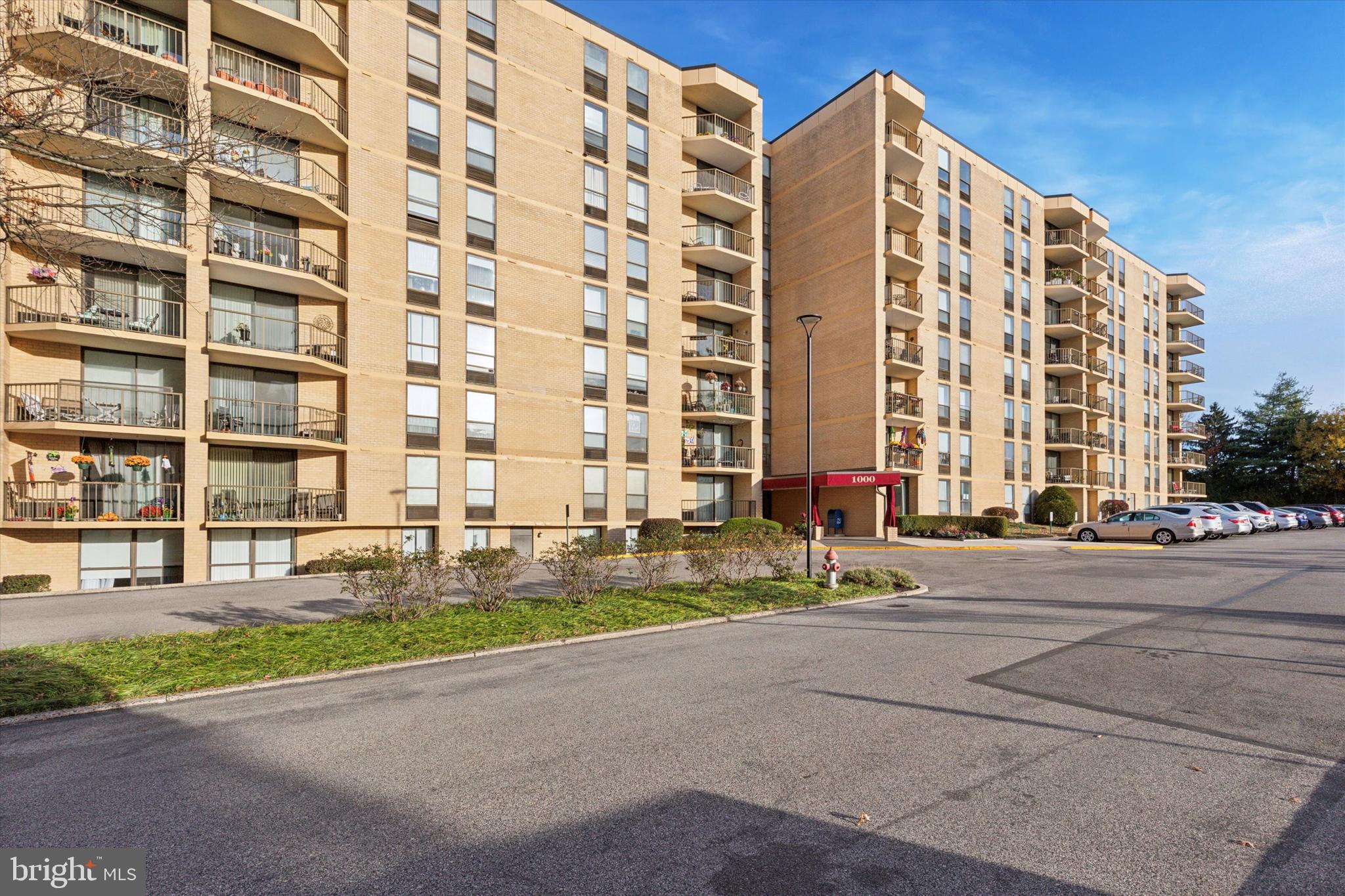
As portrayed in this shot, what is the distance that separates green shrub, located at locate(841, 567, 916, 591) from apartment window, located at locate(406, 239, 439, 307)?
17634 millimetres

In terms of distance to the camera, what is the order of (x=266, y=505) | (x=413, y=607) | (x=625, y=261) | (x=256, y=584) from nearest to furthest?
(x=413, y=607)
(x=256, y=584)
(x=266, y=505)
(x=625, y=261)

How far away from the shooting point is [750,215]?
3547cm

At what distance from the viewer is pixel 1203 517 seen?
3158cm

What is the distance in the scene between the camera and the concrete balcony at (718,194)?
110 feet

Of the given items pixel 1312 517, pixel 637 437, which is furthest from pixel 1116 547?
pixel 1312 517

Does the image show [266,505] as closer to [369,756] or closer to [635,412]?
[635,412]

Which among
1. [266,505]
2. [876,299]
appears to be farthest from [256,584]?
[876,299]

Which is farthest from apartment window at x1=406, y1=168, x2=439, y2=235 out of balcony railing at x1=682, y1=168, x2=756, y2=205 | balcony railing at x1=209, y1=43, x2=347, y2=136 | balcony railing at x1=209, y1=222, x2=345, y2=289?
balcony railing at x1=682, y1=168, x2=756, y2=205

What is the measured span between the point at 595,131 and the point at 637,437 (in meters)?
13.6

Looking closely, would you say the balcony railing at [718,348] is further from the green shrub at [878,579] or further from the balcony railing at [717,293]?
the green shrub at [878,579]

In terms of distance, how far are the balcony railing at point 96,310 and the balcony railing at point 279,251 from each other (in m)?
2.30

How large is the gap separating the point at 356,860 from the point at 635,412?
26.9 metres

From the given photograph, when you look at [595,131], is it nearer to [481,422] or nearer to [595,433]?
[595,433]

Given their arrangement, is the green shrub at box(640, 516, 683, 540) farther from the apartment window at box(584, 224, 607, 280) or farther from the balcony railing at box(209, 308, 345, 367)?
the balcony railing at box(209, 308, 345, 367)
